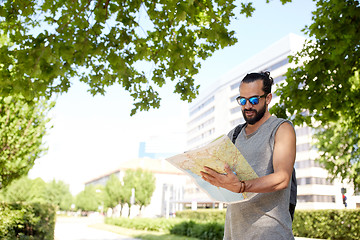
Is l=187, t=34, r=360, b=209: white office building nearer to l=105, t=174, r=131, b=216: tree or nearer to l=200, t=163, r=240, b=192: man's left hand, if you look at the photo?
l=105, t=174, r=131, b=216: tree

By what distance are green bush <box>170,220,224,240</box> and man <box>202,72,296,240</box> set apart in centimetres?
1540

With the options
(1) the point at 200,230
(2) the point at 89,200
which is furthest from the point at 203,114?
(1) the point at 200,230

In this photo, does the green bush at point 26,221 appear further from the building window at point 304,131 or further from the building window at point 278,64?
the building window at point 278,64

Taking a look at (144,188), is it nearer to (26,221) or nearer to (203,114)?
(26,221)

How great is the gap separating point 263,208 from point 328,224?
1954 centimetres

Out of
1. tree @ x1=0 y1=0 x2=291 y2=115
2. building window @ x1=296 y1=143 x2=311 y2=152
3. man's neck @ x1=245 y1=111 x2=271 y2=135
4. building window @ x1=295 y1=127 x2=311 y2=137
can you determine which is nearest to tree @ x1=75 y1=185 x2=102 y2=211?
building window @ x1=296 y1=143 x2=311 y2=152

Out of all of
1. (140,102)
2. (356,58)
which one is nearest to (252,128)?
(140,102)

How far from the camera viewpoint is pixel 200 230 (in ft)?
59.6

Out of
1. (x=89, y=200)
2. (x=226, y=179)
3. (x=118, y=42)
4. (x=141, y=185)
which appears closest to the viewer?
(x=226, y=179)

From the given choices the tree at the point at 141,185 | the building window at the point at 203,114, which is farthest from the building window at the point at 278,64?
the tree at the point at 141,185

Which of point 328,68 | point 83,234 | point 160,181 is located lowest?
point 83,234

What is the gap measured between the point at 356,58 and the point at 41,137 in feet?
35.7

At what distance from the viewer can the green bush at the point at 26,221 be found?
1053 cm

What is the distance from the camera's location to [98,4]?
600cm
